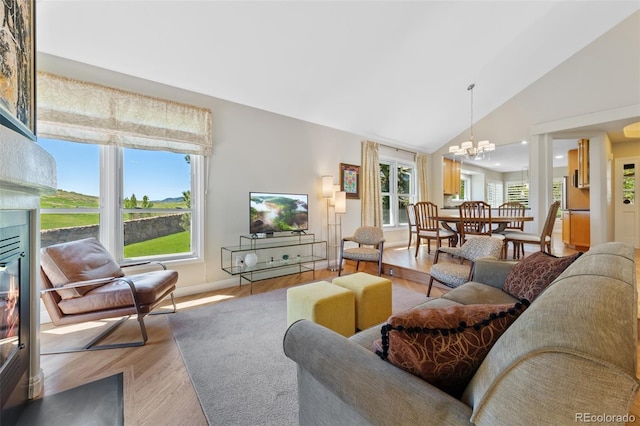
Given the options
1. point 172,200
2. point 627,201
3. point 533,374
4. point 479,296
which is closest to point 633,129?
point 479,296

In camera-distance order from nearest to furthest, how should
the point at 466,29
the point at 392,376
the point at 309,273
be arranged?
the point at 392,376 < the point at 466,29 < the point at 309,273

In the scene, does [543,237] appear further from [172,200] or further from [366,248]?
[172,200]

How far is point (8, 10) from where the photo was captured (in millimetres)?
1321

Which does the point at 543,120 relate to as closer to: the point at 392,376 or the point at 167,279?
the point at 392,376

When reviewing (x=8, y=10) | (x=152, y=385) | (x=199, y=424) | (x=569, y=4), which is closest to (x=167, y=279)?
(x=152, y=385)

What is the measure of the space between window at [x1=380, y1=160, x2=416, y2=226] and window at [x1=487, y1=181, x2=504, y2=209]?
4.69m

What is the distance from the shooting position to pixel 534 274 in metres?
1.70

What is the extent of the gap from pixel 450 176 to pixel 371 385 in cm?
739

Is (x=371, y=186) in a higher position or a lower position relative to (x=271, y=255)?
higher

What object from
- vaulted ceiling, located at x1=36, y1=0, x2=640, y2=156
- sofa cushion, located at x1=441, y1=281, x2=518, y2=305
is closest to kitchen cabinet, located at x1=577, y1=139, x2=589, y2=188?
vaulted ceiling, located at x1=36, y1=0, x2=640, y2=156

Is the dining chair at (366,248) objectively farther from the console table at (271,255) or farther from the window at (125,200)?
the window at (125,200)

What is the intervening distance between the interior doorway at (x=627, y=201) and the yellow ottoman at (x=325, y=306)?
21.4 ft

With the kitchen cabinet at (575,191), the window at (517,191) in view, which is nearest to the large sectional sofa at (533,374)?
the kitchen cabinet at (575,191)

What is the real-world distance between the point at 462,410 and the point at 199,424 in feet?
4.60
